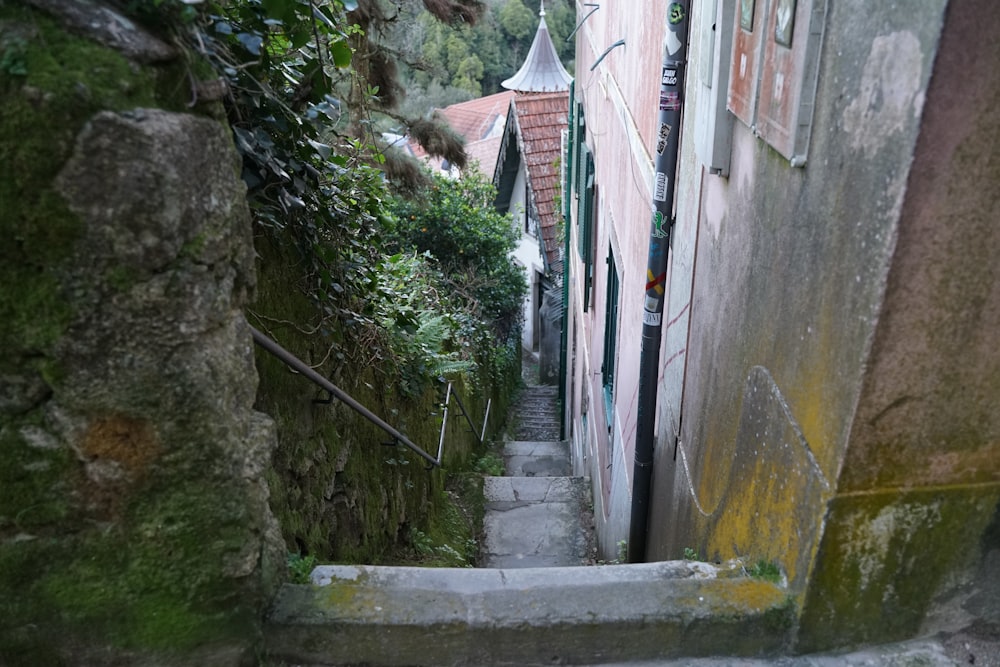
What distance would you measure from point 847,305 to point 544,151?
1319 cm

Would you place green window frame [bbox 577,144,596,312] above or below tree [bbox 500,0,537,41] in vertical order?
below

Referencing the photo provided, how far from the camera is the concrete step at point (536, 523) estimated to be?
20.2 feet

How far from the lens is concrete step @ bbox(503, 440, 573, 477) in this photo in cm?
1020

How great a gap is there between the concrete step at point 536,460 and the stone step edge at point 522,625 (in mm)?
7792

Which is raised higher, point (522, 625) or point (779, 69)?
point (779, 69)

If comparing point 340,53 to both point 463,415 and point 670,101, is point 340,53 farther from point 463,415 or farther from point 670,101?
point 463,415

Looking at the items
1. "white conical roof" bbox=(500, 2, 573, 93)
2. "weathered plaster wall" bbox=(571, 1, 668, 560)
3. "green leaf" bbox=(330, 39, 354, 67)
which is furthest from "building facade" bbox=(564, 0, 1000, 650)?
"white conical roof" bbox=(500, 2, 573, 93)

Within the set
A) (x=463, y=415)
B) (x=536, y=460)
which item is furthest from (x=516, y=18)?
(x=463, y=415)

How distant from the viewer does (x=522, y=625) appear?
2.05 m

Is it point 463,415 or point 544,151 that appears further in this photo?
point 544,151

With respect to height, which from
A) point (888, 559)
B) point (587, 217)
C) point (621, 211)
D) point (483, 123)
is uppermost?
point (621, 211)

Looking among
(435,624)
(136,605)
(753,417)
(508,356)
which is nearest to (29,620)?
(136,605)

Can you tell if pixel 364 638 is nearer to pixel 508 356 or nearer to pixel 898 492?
pixel 898 492

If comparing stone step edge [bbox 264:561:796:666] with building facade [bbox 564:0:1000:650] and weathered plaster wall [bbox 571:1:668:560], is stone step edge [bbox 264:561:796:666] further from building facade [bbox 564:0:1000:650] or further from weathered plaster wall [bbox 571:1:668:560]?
weathered plaster wall [bbox 571:1:668:560]
